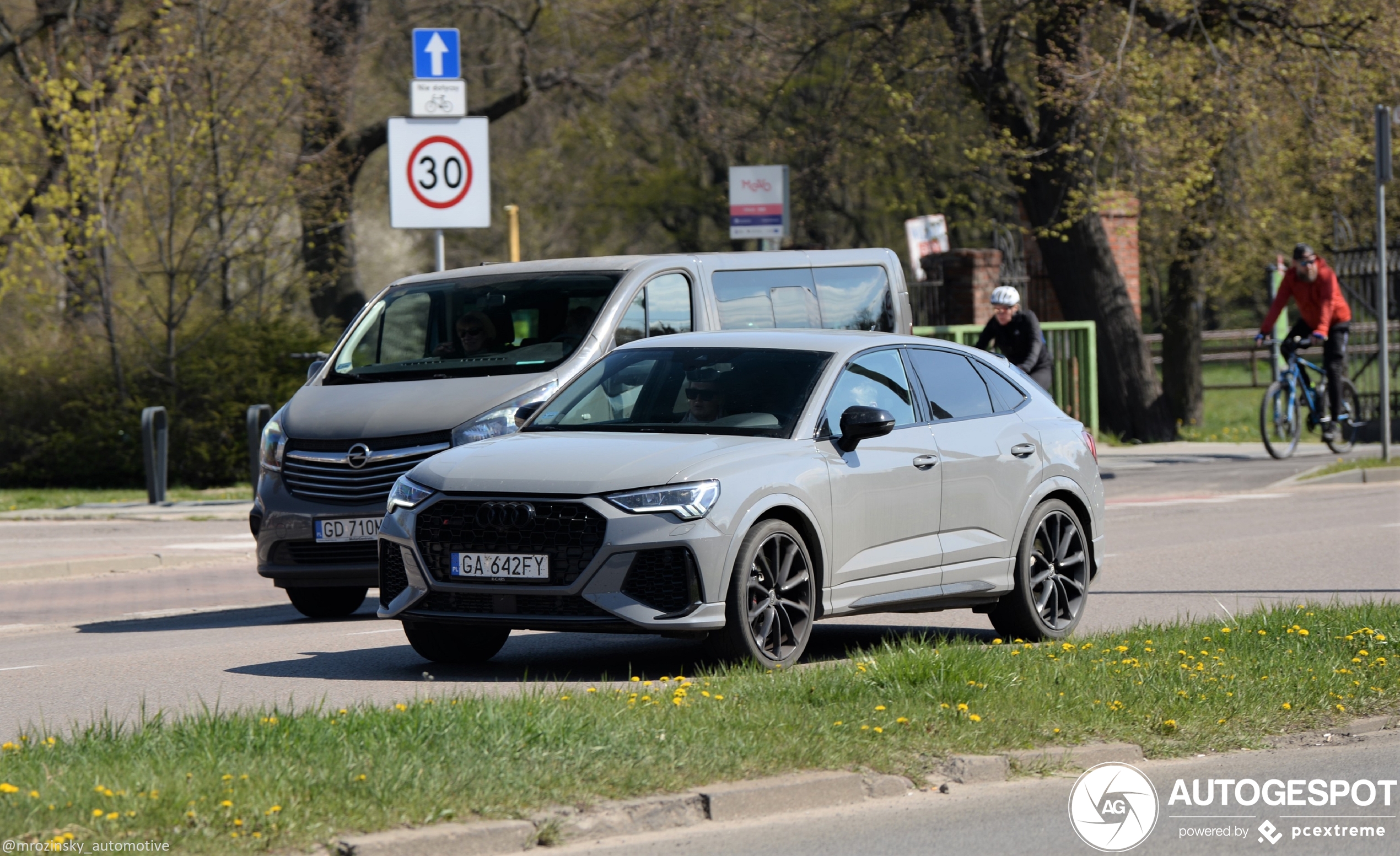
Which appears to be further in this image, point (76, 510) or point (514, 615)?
point (76, 510)

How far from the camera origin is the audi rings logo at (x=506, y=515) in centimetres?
802

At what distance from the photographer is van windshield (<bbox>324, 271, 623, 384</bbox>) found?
37.7ft

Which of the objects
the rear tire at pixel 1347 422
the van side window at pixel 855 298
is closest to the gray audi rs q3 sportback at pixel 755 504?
the van side window at pixel 855 298

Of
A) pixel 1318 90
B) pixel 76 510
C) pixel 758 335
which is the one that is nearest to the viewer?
pixel 758 335

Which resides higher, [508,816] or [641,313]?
[641,313]

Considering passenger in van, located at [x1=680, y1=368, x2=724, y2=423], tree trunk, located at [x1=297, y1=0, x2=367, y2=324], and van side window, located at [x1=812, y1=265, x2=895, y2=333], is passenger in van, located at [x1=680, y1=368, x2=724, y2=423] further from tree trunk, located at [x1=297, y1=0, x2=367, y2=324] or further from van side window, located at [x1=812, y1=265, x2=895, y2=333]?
tree trunk, located at [x1=297, y1=0, x2=367, y2=324]

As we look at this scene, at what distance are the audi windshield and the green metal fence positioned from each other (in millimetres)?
16042

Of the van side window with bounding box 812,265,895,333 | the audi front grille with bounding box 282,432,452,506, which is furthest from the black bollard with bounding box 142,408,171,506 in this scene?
the van side window with bounding box 812,265,895,333

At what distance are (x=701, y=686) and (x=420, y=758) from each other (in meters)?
1.64

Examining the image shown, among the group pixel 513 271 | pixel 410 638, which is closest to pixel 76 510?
pixel 513 271

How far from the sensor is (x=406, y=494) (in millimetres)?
8477

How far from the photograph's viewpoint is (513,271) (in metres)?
12.0

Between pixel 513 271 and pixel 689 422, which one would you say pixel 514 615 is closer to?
pixel 689 422

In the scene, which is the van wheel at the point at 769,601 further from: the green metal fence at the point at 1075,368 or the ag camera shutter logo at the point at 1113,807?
the green metal fence at the point at 1075,368
